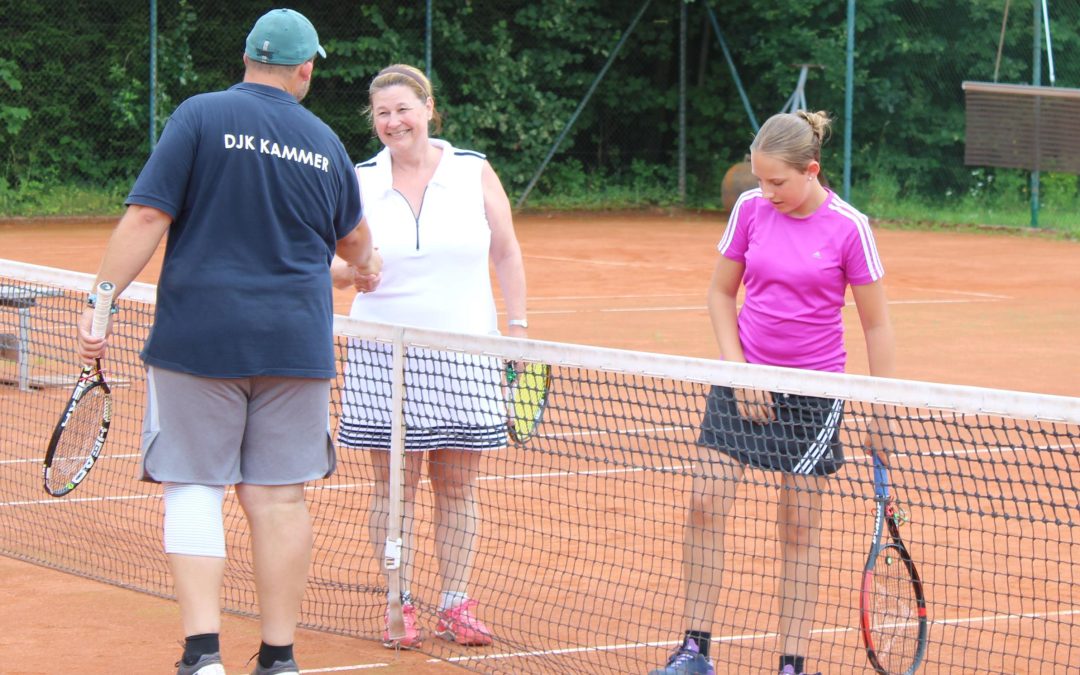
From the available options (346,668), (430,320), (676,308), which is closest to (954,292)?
(676,308)

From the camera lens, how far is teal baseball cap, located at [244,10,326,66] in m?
4.05

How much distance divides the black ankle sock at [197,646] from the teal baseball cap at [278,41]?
146 centimetres

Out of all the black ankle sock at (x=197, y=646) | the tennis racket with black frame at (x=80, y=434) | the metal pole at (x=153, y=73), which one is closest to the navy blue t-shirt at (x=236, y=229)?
the black ankle sock at (x=197, y=646)

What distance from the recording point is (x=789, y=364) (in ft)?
14.6

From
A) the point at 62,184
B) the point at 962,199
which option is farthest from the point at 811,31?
the point at 62,184

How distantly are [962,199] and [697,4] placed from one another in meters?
5.59

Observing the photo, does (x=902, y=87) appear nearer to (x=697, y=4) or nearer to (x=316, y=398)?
(x=697, y=4)

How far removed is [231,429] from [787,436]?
1.49 metres

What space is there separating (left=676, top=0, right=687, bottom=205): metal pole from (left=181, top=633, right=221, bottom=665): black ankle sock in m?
23.3

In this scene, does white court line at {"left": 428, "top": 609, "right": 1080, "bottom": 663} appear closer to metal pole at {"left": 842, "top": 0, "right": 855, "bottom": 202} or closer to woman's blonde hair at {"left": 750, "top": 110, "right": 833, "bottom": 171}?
woman's blonde hair at {"left": 750, "top": 110, "right": 833, "bottom": 171}

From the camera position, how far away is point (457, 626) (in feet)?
16.1

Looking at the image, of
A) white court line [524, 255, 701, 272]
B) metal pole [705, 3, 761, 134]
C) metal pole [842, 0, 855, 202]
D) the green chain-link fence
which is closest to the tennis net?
white court line [524, 255, 701, 272]

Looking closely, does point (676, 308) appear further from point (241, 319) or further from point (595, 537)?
point (241, 319)

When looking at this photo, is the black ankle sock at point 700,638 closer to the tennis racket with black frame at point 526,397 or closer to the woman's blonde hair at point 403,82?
the tennis racket with black frame at point 526,397
